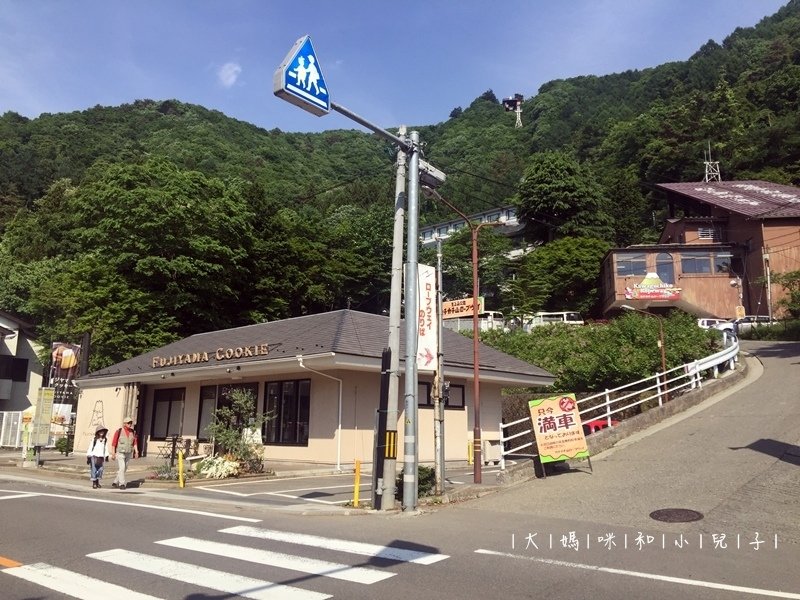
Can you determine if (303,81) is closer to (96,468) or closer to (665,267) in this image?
(96,468)

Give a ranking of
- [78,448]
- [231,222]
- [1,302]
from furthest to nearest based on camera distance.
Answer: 1. [1,302]
2. [231,222]
3. [78,448]

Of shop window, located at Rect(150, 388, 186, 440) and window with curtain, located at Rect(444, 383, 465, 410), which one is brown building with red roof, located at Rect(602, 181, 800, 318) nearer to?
window with curtain, located at Rect(444, 383, 465, 410)

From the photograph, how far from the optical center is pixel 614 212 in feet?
231

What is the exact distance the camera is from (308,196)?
61438 millimetres

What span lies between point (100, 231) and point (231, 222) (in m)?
7.52

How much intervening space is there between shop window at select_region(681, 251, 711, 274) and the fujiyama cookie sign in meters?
39.0

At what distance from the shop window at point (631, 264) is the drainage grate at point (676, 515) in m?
41.9

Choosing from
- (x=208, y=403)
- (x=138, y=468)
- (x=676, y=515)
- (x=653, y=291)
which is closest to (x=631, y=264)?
(x=653, y=291)

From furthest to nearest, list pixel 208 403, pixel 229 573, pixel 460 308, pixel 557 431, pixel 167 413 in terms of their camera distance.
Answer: pixel 167 413 < pixel 208 403 < pixel 460 308 < pixel 557 431 < pixel 229 573

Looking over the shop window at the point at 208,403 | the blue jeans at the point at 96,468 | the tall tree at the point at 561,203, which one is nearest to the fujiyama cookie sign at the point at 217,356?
Answer: the shop window at the point at 208,403

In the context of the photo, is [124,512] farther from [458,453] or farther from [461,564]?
[458,453]

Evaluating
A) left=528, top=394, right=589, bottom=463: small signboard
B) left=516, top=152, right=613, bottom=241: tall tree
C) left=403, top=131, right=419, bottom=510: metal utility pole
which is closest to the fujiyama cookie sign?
left=403, top=131, right=419, bottom=510: metal utility pole

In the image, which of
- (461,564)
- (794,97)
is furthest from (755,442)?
(794,97)

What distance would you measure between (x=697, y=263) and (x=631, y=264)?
4.93 meters
